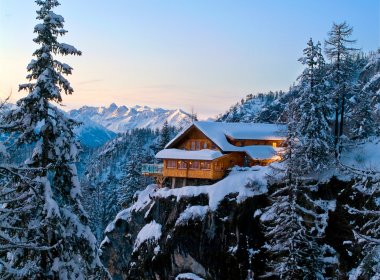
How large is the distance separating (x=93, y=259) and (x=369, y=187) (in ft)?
36.7

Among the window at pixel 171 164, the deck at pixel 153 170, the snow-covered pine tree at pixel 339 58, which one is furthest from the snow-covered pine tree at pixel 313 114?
the deck at pixel 153 170

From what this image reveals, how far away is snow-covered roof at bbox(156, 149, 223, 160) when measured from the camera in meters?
49.0

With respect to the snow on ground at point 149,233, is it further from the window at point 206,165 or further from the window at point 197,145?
the window at point 197,145

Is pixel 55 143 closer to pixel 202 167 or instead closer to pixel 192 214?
pixel 192 214

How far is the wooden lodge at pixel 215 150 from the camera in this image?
49719 millimetres

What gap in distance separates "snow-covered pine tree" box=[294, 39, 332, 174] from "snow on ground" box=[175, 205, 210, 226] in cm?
1150

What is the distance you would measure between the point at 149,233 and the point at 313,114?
22916 mm

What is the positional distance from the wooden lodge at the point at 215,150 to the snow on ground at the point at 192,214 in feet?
15.9

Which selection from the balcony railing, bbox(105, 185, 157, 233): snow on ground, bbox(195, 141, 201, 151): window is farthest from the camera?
the balcony railing

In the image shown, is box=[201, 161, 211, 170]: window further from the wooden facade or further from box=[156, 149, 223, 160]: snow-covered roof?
box=[156, 149, 223, 160]: snow-covered roof

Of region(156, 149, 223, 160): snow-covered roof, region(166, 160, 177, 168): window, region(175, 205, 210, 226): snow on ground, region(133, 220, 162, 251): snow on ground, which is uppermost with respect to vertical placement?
region(156, 149, 223, 160): snow-covered roof

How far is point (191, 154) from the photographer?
51438 millimetres

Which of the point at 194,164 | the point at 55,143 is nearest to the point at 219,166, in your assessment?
the point at 194,164

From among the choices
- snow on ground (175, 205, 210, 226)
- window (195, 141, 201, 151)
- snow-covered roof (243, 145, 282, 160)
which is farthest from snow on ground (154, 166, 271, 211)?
window (195, 141, 201, 151)
